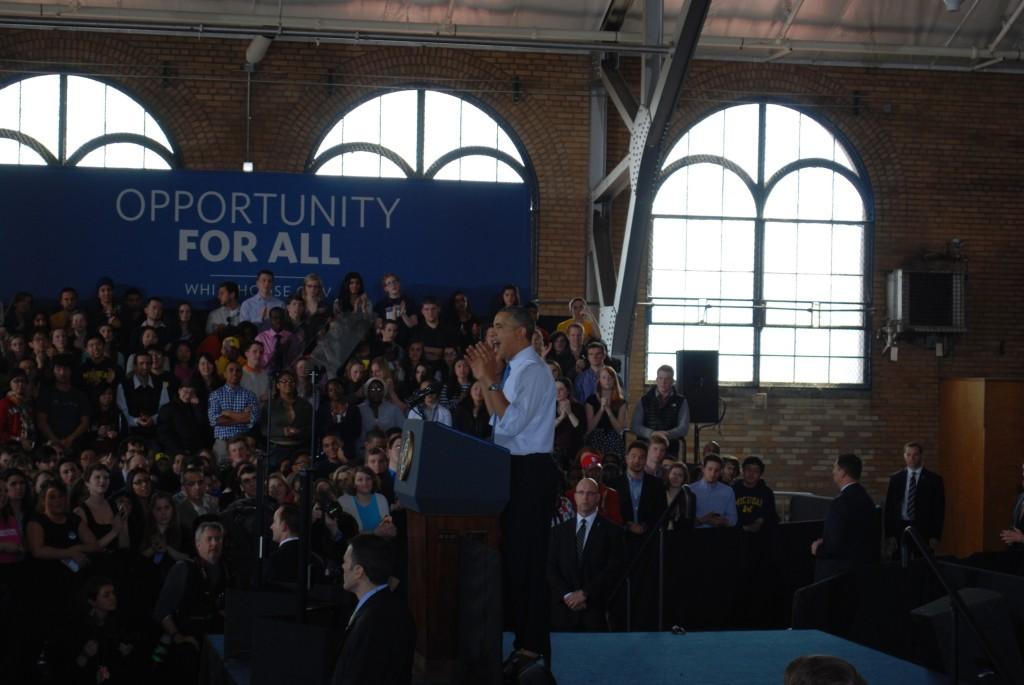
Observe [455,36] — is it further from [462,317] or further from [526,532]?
[526,532]

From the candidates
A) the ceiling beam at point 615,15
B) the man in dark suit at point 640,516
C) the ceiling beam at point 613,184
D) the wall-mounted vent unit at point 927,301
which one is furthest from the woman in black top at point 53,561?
the wall-mounted vent unit at point 927,301

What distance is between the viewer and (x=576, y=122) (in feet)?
53.9

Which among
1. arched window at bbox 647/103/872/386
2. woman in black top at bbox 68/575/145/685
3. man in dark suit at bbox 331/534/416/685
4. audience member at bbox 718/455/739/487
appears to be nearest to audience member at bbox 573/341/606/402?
audience member at bbox 718/455/739/487

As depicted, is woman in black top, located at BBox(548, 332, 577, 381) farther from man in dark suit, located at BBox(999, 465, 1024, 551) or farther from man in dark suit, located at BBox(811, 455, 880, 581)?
man in dark suit, located at BBox(999, 465, 1024, 551)

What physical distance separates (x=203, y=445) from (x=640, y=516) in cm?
367

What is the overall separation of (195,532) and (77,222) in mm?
6063

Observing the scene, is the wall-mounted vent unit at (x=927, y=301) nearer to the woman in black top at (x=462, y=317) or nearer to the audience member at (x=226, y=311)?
the woman in black top at (x=462, y=317)

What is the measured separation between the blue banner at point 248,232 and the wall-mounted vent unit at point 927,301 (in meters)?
5.67

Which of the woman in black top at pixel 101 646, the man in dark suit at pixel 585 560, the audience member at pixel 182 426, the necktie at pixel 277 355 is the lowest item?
the woman in black top at pixel 101 646

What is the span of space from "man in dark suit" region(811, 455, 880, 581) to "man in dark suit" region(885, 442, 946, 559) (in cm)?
201

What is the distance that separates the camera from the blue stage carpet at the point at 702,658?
20.2 ft

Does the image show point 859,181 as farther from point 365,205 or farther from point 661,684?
point 661,684

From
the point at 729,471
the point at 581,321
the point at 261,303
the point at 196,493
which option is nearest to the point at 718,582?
the point at 729,471

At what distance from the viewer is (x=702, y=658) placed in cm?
670
